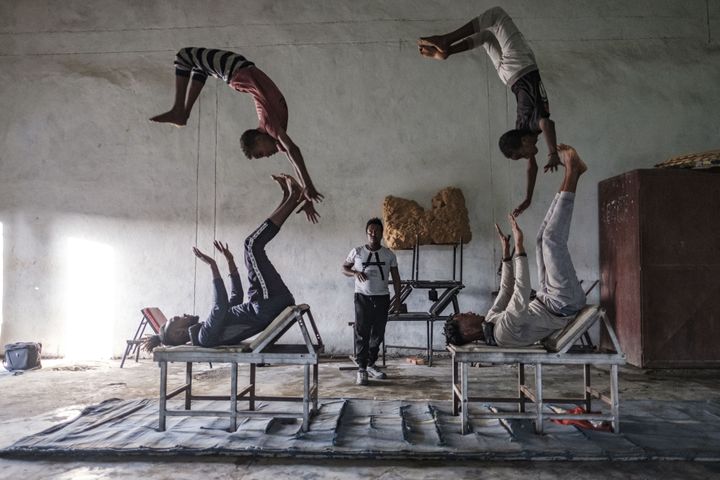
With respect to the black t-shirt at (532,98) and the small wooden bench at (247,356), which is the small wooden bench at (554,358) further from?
the black t-shirt at (532,98)

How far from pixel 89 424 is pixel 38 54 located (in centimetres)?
610

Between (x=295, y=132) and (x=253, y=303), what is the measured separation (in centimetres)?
A: 421

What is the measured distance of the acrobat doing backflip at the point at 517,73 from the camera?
3.34m

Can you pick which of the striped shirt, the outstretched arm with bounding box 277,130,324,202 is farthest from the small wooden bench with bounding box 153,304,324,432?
the striped shirt

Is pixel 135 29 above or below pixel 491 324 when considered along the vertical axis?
above

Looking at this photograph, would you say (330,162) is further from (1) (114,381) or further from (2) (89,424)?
(2) (89,424)

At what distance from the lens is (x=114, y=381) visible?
5582 millimetres

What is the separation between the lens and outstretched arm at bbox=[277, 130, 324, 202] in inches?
134

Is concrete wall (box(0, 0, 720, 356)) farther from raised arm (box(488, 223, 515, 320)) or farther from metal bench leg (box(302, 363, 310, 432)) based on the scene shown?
metal bench leg (box(302, 363, 310, 432))

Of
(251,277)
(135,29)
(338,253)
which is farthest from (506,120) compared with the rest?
(135,29)

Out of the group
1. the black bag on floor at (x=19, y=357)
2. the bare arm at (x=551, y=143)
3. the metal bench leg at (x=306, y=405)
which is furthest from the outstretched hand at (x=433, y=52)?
the black bag on floor at (x=19, y=357)

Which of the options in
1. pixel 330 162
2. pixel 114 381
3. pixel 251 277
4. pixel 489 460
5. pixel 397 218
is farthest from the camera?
pixel 330 162

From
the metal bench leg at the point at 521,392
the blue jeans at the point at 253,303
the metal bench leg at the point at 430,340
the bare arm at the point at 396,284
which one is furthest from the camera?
the metal bench leg at the point at 430,340

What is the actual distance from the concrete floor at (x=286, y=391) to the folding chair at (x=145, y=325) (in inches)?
9.0
